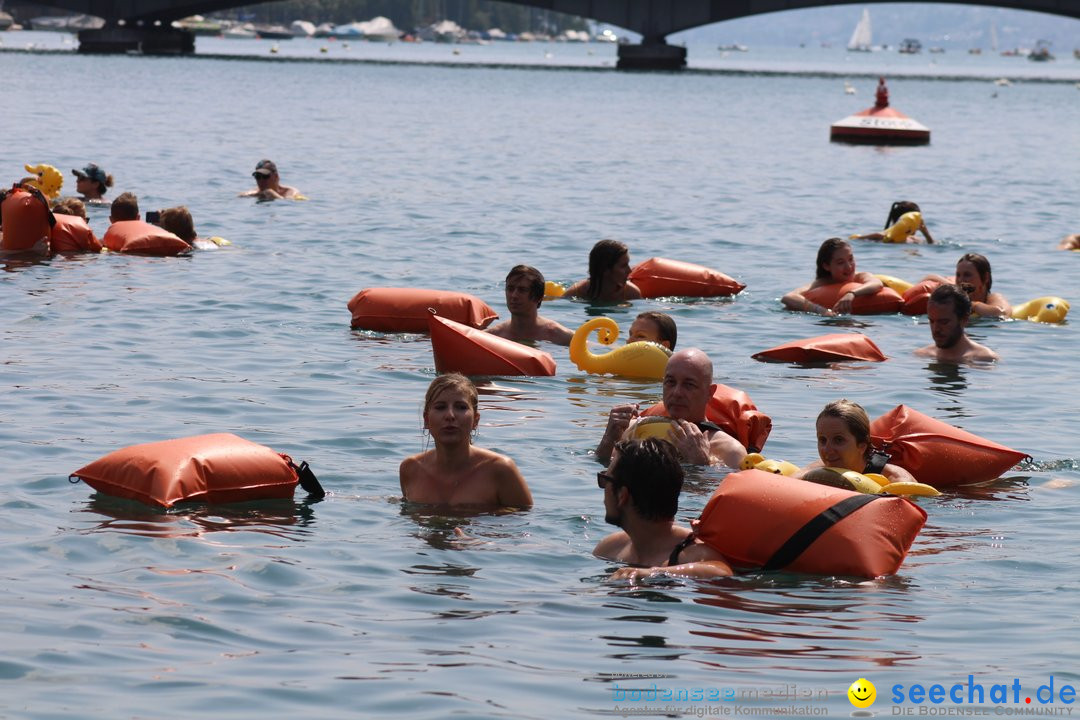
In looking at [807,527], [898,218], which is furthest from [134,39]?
[807,527]

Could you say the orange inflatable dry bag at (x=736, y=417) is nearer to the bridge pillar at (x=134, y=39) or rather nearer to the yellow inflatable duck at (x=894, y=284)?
the yellow inflatable duck at (x=894, y=284)

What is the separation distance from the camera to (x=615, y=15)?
88375 mm

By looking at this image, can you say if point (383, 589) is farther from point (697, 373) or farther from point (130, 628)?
point (697, 373)

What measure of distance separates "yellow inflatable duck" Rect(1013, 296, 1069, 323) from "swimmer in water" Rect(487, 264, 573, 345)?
5.07 meters

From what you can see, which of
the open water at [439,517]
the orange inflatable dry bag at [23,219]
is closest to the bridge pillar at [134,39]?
the open water at [439,517]

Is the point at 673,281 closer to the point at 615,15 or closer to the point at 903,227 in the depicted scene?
the point at 903,227

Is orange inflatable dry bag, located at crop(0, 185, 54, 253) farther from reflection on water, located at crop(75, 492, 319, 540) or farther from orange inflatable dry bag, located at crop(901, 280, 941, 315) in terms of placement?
reflection on water, located at crop(75, 492, 319, 540)

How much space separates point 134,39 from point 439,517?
94918 mm

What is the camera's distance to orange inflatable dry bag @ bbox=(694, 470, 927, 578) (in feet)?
24.4

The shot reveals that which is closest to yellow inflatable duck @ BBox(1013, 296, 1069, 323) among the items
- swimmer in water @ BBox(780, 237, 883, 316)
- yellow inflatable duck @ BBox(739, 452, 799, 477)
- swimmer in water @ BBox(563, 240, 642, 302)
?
swimmer in water @ BBox(780, 237, 883, 316)

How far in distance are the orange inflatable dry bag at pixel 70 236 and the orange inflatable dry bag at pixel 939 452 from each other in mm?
11614

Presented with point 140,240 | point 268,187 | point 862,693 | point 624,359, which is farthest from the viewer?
point 268,187

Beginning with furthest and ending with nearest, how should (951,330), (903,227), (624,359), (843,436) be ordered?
(903,227) → (951,330) → (624,359) → (843,436)

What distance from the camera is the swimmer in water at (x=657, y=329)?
12.1 meters
